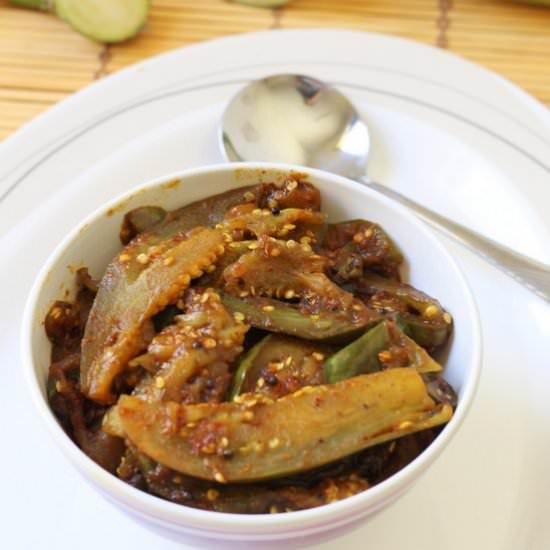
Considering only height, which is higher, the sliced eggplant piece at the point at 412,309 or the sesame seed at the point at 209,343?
the sesame seed at the point at 209,343

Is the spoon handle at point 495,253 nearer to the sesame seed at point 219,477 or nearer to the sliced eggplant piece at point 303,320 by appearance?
the sliced eggplant piece at point 303,320

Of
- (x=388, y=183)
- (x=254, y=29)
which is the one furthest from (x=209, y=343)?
(x=254, y=29)

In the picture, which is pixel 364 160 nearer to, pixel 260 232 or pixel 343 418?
pixel 260 232

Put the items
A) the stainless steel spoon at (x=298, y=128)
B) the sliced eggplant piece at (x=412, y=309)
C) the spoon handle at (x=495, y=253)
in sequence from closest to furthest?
the sliced eggplant piece at (x=412, y=309) < the spoon handle at (x=495, y=253) < the stainless steel spoon at (x=298, y=128)

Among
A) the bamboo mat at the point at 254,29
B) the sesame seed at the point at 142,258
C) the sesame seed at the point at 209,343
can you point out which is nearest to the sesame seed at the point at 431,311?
the sesame seed at the point at 209,343

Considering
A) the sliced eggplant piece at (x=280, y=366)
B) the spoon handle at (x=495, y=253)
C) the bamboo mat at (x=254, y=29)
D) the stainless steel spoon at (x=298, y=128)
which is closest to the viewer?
the sliced eggplant piece at (x=280, y=366)

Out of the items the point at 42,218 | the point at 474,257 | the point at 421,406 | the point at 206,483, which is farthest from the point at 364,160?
the point at 206,483
